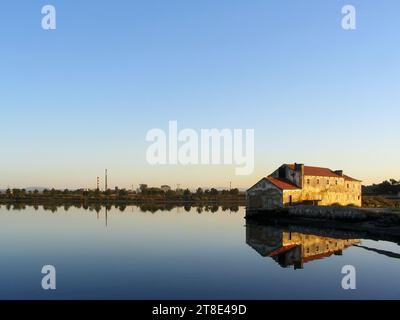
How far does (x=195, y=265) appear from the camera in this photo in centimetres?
2417

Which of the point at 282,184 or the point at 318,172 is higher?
the point at 318,172

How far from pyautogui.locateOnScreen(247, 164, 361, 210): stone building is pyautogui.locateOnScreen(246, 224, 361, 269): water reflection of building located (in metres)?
14.7

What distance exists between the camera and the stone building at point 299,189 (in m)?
56.3

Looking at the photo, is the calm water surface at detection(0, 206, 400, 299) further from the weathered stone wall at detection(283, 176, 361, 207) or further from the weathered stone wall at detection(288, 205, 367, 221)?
the weathered stone wall at detection(283, 176, 361, 207)

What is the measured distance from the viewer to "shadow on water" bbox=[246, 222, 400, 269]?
26.9 metres

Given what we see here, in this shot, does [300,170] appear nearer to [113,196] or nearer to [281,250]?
[281,250]

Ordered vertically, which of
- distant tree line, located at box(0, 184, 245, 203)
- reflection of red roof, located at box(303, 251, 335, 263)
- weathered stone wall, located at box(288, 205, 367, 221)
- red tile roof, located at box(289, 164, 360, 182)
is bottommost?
distant tree line, located at box(0, 184, 245, 203)

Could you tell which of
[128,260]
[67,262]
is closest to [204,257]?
[128,260]

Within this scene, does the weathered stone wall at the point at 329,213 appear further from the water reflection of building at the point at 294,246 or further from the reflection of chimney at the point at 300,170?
the water reflection of building at the point at 294,246

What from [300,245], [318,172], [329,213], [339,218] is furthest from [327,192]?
[300,245]

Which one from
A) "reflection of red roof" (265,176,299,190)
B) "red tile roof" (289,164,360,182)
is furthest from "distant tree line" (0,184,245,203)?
"reflection of red roof" (265,176,299,190)

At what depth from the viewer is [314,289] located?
1841 centimetres

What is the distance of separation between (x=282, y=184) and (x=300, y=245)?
2534cm
